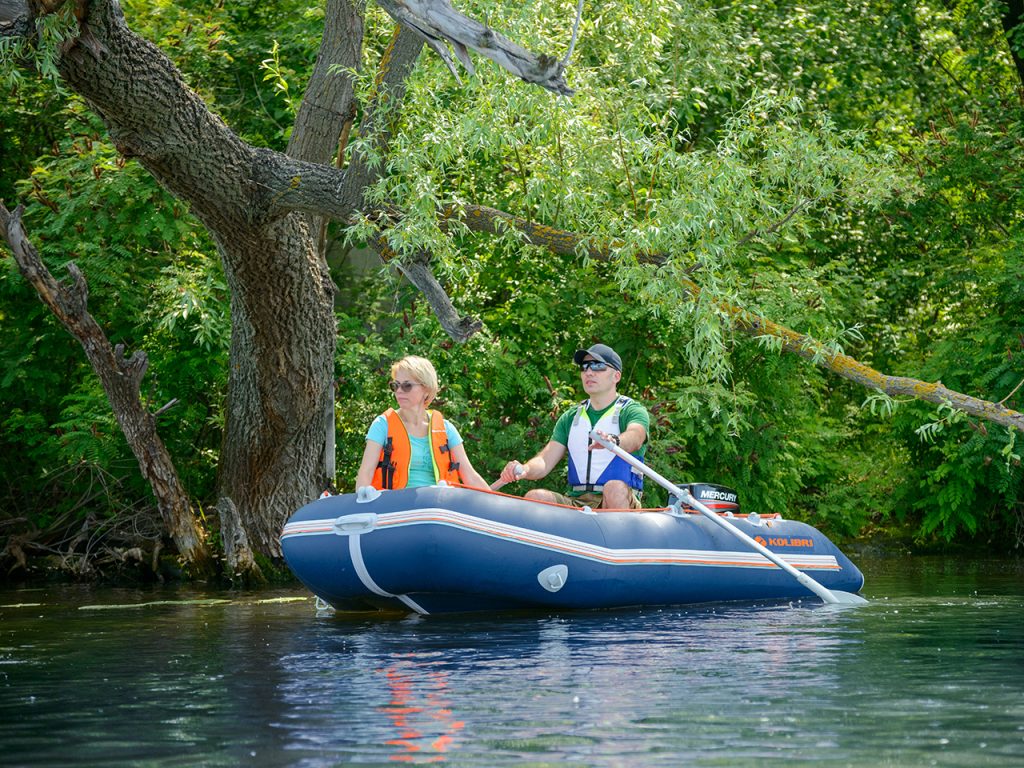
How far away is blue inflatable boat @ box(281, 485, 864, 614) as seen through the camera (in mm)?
8234

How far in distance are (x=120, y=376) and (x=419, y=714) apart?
251 inches

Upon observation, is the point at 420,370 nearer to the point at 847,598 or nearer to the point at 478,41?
the point at 478,41

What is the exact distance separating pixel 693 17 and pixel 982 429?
5.36 metres

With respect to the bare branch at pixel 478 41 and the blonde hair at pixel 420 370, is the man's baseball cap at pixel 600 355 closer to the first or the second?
the blonde hair at pixel 420 370

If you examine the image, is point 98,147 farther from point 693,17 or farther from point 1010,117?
point 1010,117

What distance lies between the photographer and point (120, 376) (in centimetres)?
1106

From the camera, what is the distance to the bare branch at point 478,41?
805cm

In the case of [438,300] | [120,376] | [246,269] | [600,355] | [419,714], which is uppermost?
[246,269]

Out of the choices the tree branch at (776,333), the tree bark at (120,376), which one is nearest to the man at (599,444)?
the tree branch at (776,333)

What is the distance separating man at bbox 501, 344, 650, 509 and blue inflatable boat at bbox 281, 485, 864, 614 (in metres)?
0.36

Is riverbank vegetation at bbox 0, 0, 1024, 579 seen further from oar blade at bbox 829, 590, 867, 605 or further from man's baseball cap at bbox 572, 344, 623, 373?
oar blade at bbox 829, 590, 867, 605

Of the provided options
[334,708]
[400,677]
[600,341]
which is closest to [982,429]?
[600,341]

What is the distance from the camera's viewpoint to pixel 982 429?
1100cm

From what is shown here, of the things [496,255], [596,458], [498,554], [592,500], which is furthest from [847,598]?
[496,255]
